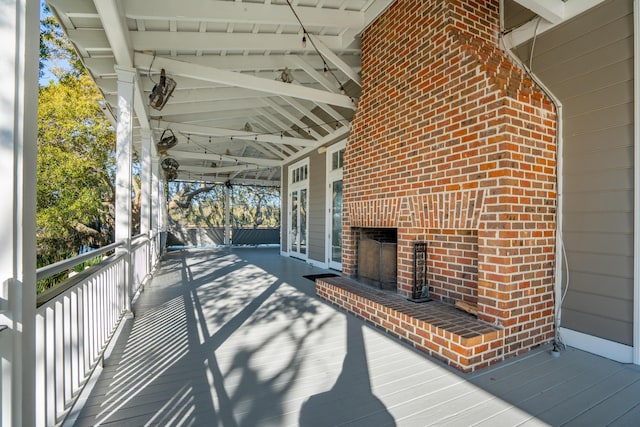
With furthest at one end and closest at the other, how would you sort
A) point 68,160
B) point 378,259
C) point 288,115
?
point 68,160, point 288,115, point 378,259

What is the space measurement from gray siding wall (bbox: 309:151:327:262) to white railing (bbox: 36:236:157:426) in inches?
192

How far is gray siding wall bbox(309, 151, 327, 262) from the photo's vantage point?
24.3ft

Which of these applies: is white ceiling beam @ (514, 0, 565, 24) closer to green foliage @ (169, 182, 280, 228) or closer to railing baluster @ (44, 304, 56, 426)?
railing baluster @ (44, 304, 56, 426)

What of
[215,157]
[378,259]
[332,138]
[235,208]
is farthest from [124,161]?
[235,208]

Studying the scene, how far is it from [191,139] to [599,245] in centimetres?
860

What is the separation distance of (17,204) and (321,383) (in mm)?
1957

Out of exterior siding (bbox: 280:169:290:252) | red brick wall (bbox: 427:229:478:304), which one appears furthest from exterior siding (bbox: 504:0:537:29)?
exterior siding (bbox: 280:169:290:252)

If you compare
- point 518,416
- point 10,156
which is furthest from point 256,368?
point 10,156

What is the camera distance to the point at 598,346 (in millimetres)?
2680

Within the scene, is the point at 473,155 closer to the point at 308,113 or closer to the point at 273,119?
the point at 308,113

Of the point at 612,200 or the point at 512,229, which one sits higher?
the point at 612,200

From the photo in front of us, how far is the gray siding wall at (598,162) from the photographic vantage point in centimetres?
253

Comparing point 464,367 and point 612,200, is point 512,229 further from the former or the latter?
point 464,367

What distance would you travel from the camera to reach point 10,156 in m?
1.22
